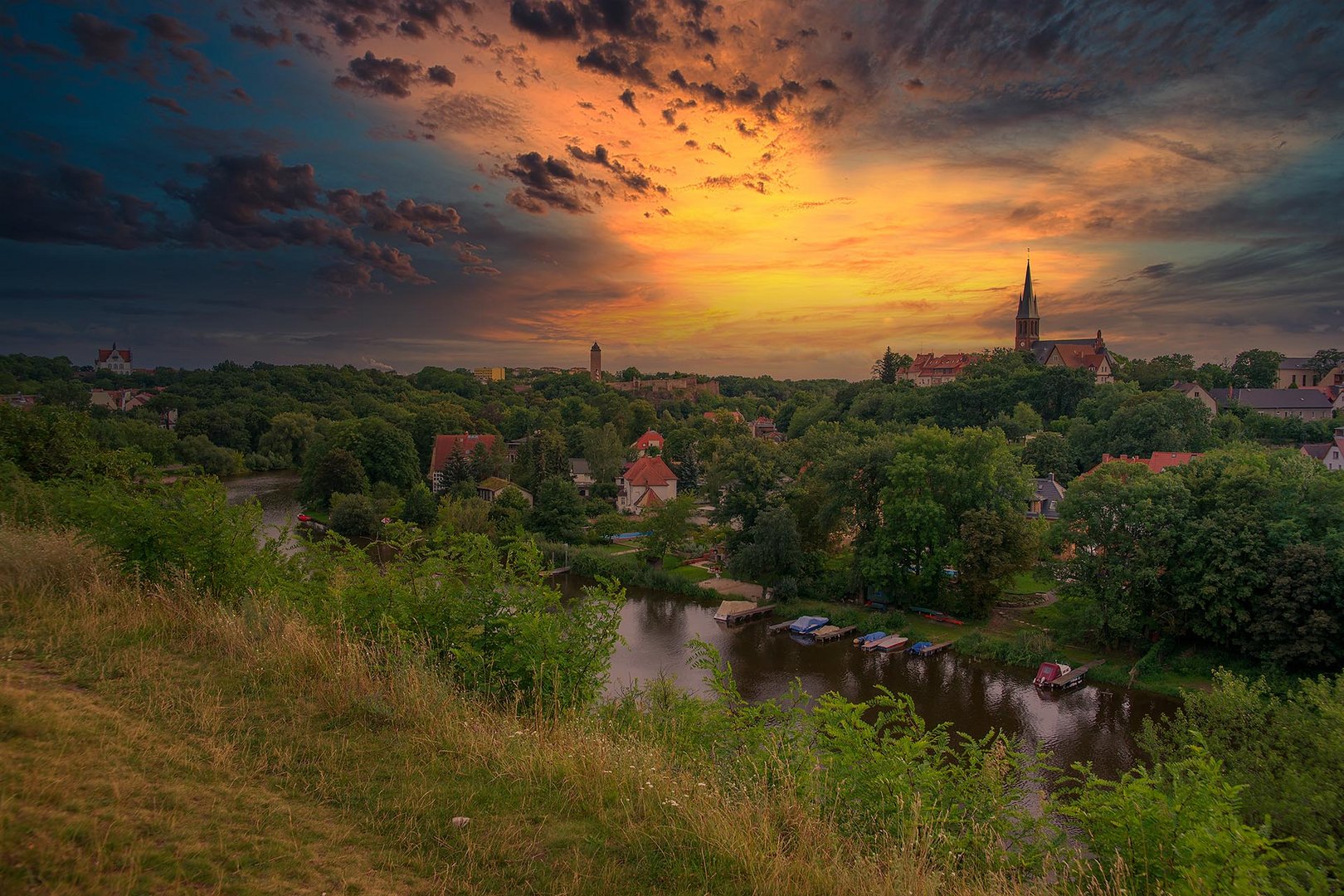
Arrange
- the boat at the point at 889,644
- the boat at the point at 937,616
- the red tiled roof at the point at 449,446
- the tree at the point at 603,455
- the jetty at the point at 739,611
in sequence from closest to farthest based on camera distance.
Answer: the boat at the point at 889,644
the boat at the point at 937,616
the jetty at the point at 739,611
the red tiled roof at the point at 449,446
the tree at the point at 603,455

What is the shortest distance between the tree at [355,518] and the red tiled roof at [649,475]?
15941 mm

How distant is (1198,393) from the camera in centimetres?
5097

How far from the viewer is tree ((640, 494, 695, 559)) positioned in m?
32.0

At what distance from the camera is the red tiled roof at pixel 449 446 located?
47.9 metres

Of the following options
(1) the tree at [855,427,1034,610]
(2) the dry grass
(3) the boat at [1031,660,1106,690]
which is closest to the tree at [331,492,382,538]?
(1) the tree at [855,427,1034,610]

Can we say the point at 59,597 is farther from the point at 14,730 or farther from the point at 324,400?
the point at 324,400

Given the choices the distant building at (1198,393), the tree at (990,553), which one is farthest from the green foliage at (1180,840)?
the distant building at (1198,393)

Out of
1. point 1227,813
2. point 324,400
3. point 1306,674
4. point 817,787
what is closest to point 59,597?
point 817,787

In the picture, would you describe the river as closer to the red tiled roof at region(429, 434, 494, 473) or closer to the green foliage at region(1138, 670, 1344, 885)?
the green foliage at region(1138, 670, 1344, 885)

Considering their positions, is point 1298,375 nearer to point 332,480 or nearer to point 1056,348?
point 1056,348

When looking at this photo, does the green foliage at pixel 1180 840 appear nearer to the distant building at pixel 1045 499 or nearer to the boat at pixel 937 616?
the boat at pixel 937 616

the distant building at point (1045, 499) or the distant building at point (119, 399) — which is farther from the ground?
the distant building at point (119, 399)

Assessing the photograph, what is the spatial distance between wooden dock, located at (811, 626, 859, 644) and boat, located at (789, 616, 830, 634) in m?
0.26

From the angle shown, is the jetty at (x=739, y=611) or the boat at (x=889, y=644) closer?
the boat at (x=889, y=644)
